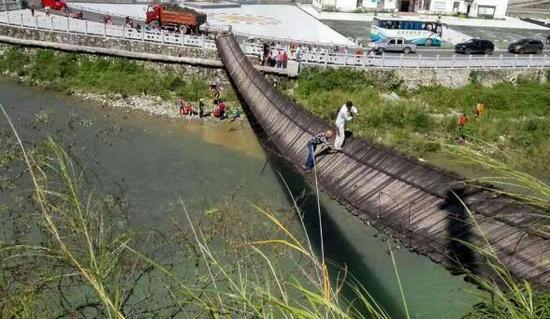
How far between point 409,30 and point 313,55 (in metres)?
11.2

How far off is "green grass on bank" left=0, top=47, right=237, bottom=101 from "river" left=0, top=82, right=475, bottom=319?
5.15 feet

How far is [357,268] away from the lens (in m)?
13.8

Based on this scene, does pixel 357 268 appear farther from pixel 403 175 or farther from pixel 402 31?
pixel 402 31

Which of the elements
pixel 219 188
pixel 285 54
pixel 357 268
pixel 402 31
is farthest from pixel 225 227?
pixel 402 31

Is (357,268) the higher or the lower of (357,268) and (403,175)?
the lower

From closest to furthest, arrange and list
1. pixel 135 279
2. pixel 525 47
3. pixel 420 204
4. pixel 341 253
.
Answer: pixel 135 279
pixel 420 204
pixel 341 253
pixel 525 47

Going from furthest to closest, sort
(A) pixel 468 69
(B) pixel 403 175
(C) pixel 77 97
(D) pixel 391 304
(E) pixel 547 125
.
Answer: (A) pixel 468 69 < (C) pixel 77 97 < (E) pixel 547 125 < (D) pixel 391 304 < (B) pixel 403 175

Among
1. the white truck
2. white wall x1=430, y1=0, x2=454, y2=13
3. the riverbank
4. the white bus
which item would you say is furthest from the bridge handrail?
white wall x1=430, y1=0, x2=454, y2=13

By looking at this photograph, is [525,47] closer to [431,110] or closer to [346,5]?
[431,110]

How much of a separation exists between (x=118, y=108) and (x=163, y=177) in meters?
9.00

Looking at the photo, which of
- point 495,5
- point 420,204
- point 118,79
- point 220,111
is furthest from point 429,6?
point 420,204

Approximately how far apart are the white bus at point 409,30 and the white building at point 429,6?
507 inches

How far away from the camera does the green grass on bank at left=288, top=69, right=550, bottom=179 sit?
76.9 feet

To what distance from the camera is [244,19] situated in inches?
1658
